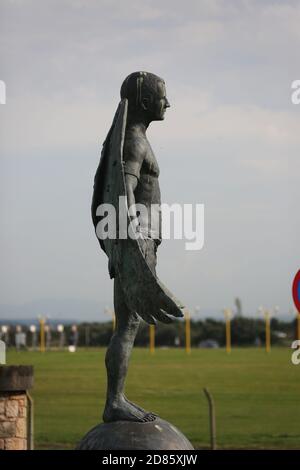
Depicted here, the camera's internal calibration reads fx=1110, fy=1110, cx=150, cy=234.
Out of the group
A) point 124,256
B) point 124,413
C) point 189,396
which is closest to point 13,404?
point 124,413

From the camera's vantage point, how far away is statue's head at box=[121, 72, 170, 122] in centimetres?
1023

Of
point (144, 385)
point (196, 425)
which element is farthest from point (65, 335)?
point (196, 425)

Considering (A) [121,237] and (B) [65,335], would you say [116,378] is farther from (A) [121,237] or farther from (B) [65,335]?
(B) [65,335]

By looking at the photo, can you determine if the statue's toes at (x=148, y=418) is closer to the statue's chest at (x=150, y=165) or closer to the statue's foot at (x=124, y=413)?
the statue's foot at (x=124, y=413)

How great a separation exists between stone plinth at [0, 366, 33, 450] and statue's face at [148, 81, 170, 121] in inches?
265

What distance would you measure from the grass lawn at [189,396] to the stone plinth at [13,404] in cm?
453

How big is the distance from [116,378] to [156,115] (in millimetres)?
2449

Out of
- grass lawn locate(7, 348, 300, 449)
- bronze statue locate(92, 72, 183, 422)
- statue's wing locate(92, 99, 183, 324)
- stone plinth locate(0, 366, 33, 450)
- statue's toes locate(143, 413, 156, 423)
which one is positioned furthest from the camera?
grass lawn locate(7, 348, 300, 449)

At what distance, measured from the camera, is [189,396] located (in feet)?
101

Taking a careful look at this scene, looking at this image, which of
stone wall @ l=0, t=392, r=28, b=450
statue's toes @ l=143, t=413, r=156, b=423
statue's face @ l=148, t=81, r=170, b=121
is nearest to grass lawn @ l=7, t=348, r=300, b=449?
stone wall @ l=0, t=392, r=28, b=450

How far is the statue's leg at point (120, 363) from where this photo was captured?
32.6 feet

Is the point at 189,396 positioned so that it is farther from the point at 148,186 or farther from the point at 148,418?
the point at 148,186

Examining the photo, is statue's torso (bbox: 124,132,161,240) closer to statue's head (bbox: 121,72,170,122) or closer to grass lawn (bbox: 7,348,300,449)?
statue's head (bbox: 121,72,170,122)

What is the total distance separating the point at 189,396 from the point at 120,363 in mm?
21183
